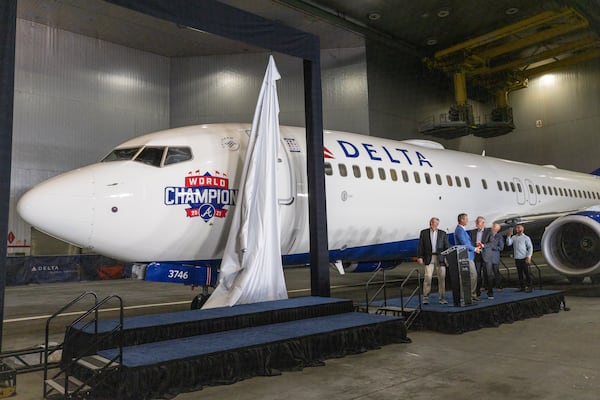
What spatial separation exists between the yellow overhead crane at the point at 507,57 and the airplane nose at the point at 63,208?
2258 centimetres

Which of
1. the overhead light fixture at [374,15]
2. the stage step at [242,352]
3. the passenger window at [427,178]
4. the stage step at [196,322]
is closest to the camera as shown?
the stage step at [242,352]

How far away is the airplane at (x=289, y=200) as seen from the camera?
6.29 metres

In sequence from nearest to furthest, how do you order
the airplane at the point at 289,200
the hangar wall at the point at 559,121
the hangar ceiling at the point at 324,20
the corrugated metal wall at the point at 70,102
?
the airplane at the point at 289,200
the corrugated metal wall at the point at 70,102
the hangar ceiling at the point at 324,20
the hangar wall at the point at 559,121

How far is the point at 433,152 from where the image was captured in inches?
451

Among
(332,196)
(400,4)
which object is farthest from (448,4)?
(332,196)

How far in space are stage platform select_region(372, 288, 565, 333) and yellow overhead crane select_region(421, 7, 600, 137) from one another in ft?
61.9

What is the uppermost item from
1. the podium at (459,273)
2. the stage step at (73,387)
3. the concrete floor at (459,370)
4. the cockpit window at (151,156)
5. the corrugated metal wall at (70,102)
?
the corrugated metal wall at (70,102)

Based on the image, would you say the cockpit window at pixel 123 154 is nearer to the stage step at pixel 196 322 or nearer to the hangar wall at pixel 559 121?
the stage step at pixel 196 322

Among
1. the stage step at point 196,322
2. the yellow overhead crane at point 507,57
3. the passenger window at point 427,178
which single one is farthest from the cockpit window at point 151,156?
the yellow overhead crane at point 507,57

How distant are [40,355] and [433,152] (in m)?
8.87

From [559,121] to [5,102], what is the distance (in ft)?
96.7

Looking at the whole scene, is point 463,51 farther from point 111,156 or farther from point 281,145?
point 111,156

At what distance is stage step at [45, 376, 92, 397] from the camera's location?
13.0ft

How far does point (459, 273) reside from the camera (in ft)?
22.0
